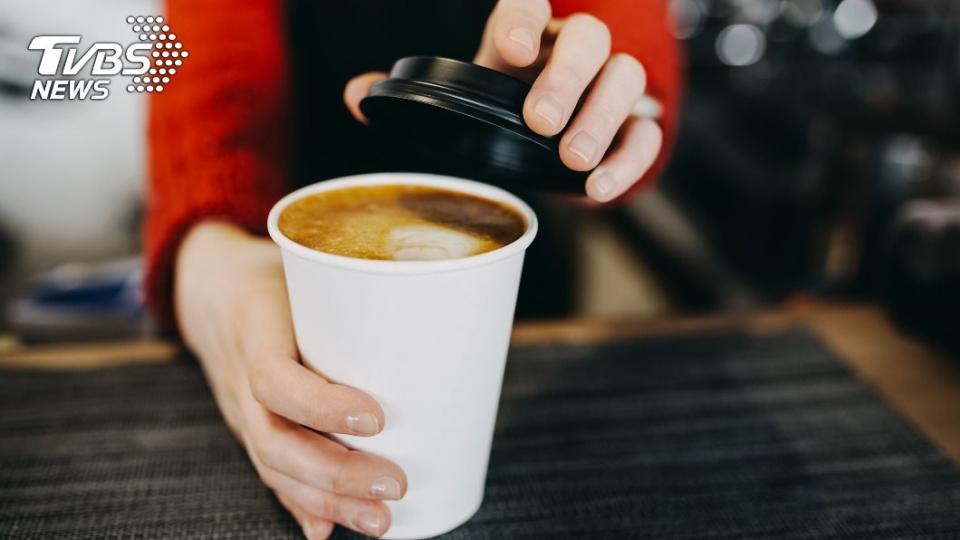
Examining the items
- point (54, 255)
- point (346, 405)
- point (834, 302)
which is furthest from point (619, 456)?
point (54, 255)

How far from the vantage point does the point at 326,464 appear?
55 cm

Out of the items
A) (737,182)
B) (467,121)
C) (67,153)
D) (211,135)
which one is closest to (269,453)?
(467,121)

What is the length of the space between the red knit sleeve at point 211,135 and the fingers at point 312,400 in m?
0.28

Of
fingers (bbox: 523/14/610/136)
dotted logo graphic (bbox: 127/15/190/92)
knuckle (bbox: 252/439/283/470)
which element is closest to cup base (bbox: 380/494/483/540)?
knuckle (bbox: 252/439/283/470)

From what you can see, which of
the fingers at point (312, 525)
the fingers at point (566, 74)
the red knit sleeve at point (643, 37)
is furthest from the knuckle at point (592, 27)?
the fingers at point (312, 525)

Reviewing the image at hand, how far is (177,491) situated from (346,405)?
22 cm

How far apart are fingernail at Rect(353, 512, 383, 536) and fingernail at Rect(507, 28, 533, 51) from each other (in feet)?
1.29

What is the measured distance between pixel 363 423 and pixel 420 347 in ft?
0.24

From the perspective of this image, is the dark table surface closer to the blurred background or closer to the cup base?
the cup base

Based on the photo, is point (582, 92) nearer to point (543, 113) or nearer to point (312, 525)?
point (543, 113)

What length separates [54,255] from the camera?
132 centimetres

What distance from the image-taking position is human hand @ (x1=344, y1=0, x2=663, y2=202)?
1.77 feet

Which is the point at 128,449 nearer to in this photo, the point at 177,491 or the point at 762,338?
the point at 177,491

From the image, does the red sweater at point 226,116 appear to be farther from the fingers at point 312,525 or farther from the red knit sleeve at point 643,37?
the fingers at point 312,525
